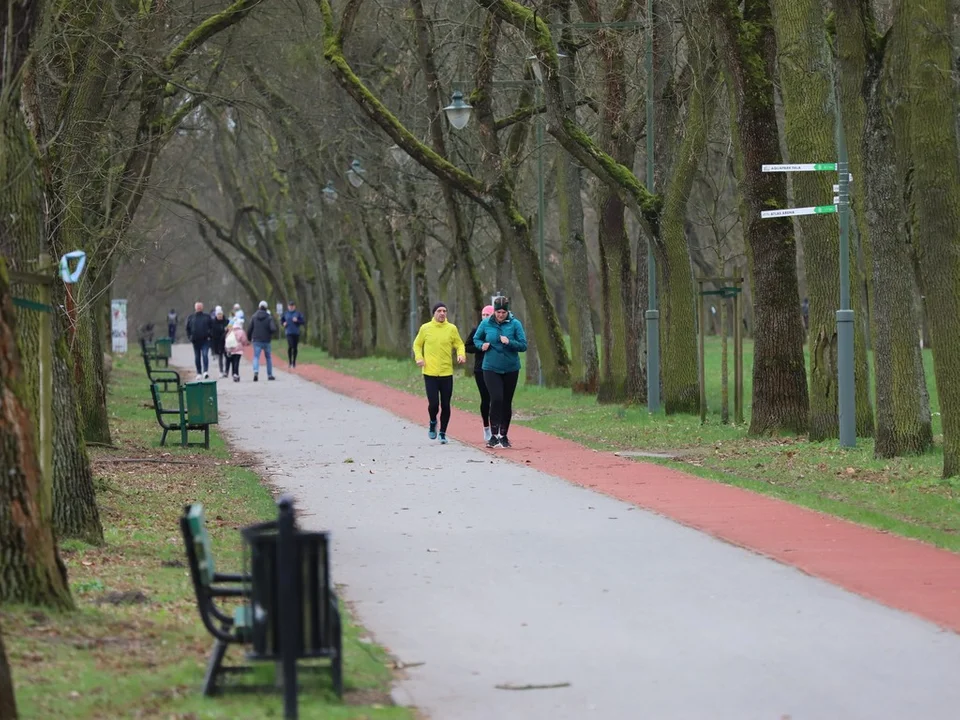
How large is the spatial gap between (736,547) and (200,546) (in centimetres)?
546

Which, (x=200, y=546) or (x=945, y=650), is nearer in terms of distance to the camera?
(x=200, y=546)

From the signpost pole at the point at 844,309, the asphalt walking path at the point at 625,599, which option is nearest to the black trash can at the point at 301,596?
the asphalt walking path at the point at 625,599

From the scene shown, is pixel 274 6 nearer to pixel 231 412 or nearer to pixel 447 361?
pixel 231 412

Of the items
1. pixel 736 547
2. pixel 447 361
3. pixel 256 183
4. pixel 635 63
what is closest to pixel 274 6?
pixel 635 63

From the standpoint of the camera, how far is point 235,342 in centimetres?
4178

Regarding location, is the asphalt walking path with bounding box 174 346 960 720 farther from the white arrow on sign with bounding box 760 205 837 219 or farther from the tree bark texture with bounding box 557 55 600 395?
the tree bark texture with bounding box 557 55 600 395

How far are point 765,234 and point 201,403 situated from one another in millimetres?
7489

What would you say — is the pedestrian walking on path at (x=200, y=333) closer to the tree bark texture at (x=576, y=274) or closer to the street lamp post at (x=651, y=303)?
the tree bark texture at (x=576, y=274)

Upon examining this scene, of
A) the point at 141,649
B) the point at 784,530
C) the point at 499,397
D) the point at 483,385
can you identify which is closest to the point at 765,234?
the point at 499,397

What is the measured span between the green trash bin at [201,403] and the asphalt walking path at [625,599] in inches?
173

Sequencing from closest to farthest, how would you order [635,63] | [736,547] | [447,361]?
[736,547] < [447,361] < [635,63]

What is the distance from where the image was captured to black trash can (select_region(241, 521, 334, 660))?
21.5 feet

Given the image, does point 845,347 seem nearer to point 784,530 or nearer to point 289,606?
point 784,530

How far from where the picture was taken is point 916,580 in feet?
33.2
